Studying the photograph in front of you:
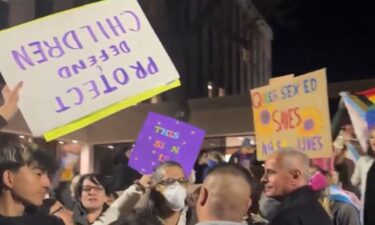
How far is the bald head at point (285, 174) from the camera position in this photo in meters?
2.33

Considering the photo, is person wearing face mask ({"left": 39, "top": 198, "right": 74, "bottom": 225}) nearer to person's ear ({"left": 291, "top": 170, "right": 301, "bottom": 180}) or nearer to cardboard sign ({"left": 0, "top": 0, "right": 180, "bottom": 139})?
cardboard sign ({"left": 0, "top": 0, "right": 180, "bottom": 139})

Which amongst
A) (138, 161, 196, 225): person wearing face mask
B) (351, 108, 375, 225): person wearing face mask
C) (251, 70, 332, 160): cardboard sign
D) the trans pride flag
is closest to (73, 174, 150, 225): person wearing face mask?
(138, 161, 196, 225): person wearing face mask

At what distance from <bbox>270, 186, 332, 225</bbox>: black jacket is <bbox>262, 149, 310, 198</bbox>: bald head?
0.13 ft

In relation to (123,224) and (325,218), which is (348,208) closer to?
(325,218)

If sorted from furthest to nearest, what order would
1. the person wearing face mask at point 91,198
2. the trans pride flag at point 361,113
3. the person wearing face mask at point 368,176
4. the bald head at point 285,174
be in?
the trans pride flag at point 361,113
the person wearing face mask at point 368,176
the person wearing face mask at point 91,198
the bald head at point 285,174

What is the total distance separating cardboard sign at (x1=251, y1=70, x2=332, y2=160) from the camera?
9.41 feet

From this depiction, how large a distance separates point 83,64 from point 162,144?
2.30ft

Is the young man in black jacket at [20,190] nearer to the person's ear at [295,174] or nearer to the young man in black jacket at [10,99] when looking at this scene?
the young man in black jacket at [10,99]

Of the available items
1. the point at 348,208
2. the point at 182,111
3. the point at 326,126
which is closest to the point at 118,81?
the point at 326,126

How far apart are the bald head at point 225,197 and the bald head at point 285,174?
56cm

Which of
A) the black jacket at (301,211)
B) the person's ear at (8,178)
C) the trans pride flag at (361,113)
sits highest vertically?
the trans pride flag at (361,113)

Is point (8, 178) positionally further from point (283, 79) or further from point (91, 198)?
point (283, 79)

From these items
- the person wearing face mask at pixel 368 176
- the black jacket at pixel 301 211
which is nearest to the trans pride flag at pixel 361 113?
the person wearing face mask at pixel 368 176

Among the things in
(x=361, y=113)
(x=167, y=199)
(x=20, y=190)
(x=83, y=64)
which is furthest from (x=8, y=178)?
(x=361, y=113)
